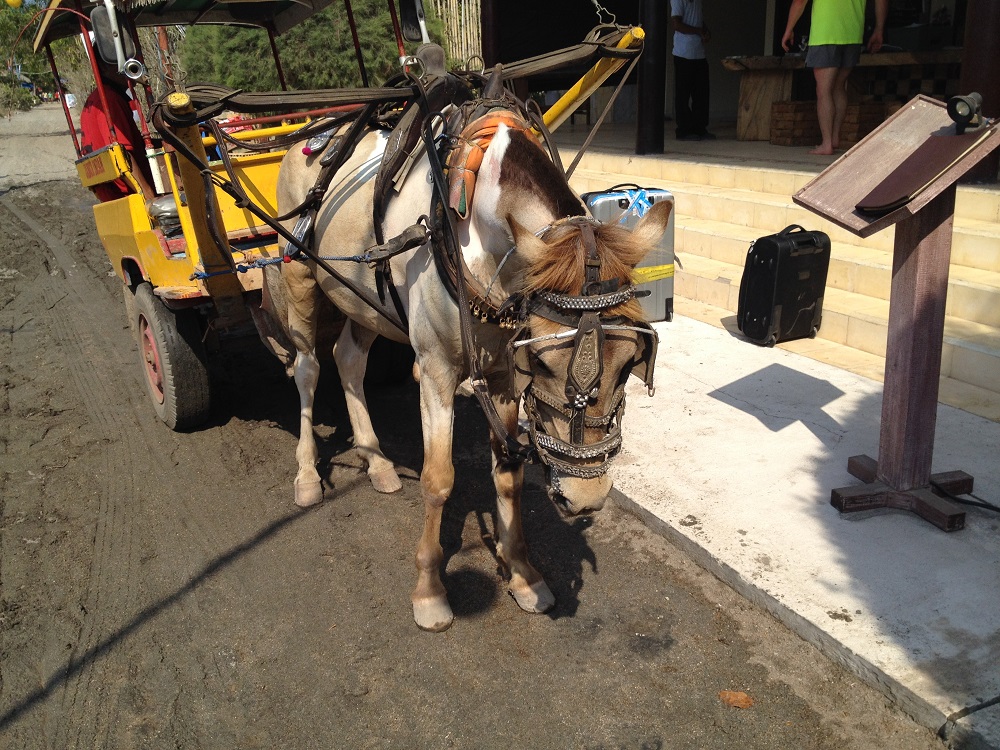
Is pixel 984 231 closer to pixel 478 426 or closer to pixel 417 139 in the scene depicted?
pixel 478 426

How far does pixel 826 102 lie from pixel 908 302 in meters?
4.89

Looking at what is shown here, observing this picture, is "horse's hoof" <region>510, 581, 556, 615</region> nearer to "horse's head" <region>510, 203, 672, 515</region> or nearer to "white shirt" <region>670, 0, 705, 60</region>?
"horse's head" <region>510, 203, 672, 515</region>

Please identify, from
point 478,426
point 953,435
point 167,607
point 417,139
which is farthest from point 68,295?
point 953,435

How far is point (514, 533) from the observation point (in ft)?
11.6

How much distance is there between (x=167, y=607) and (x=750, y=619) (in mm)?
2527

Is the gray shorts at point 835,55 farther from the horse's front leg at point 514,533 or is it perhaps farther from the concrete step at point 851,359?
the horse's front leg at point 514,533

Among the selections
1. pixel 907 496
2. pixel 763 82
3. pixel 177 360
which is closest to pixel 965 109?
pixel 907 496

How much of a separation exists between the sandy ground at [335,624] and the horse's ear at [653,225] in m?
1.62

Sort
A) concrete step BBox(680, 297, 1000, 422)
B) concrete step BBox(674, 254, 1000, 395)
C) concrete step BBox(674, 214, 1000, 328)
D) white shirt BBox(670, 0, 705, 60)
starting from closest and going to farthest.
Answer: concrete step BBox(680, 297, 1000, 422) < concrete step BBox(674, 254, 1000, 395) < concrete step BBox(674, 214, 1000, 328) < white shirt BBox(670, 0, 705, 60)

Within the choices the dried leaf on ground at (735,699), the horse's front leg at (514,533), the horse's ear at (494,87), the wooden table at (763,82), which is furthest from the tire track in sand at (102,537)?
the wooden table at (763,82)

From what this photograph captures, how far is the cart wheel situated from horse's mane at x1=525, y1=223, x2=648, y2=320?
3.19 m

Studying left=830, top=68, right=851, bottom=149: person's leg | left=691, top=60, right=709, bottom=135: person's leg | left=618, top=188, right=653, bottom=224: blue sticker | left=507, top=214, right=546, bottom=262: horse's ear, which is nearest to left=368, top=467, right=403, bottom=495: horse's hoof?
left=507, top=214, right=546, bottom=262: horse's ear

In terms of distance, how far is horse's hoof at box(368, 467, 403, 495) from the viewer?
4559mm

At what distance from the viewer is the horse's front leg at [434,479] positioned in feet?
Answer: 10.7
